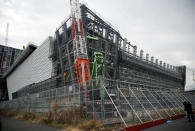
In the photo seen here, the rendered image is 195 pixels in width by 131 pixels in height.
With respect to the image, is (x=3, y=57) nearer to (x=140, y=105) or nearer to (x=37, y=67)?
(x=37, y=67)

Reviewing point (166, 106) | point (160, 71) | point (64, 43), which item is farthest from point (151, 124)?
point (160, 71)

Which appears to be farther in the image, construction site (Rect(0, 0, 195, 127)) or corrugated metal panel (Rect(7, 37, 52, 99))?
corrugated metal panel (Rect(7, 37, 52, 99))

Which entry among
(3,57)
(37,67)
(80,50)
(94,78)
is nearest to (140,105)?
(94,78)

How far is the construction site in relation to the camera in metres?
12.1

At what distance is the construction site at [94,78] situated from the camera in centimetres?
1207

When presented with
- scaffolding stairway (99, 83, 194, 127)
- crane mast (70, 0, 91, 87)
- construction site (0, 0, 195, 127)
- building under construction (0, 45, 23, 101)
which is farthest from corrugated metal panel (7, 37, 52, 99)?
building under construction (0, 45, 23, 101)

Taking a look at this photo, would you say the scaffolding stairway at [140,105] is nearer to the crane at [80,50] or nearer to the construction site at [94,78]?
the construction site at [94,78]

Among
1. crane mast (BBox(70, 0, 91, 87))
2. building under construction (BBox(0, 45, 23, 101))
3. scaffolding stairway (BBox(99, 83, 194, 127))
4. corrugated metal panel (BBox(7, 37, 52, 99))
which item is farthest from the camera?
building under construction (BBox(0, 45, 23, 101))

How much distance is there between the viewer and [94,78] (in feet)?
107

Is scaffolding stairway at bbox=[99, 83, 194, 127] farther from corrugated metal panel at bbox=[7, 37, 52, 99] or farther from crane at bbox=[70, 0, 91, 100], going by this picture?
corrugated metal panel at bbox=[7, 37, 52, 99]

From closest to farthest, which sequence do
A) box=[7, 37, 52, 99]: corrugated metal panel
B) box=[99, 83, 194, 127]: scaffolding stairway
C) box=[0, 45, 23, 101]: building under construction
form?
box=[99, 83, 194, 127]: scaffolding stairway < box=[7, 37, 52, 99]: corrugated metal panel < box=[0, 45, 23, 101]: building under construction

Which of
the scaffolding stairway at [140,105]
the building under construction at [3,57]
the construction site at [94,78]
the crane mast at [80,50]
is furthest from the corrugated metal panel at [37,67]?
the building under construction at [3,57]

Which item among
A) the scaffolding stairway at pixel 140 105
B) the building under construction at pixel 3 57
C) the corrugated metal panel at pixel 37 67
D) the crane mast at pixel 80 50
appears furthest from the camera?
the building under construction at pixel 3 57

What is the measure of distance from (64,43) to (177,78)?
7987 cm
